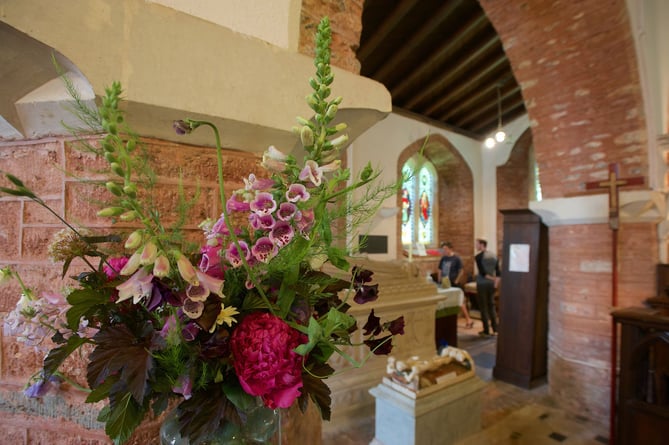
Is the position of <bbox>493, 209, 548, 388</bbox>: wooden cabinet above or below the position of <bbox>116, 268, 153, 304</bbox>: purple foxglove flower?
below

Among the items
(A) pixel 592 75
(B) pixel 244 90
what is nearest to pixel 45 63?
(B) pixel 244 90

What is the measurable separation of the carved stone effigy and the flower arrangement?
85.1 inches

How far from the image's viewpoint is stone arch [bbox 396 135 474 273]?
358 inches

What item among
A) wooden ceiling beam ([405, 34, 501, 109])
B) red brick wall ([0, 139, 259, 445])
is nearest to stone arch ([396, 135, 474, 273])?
wooden ceiling beam ([405, 34, 501, 109])

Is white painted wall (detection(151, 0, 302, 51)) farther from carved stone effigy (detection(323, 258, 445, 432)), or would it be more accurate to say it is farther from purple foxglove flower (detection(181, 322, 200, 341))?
carved stone effigy (detection(323, 258, 445, 432))

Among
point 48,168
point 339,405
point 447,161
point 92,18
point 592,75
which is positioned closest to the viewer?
point 92,18

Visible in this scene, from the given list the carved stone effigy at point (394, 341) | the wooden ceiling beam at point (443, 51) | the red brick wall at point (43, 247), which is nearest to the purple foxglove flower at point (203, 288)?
the red brick wall at point (43, 247)

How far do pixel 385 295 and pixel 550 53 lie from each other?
113 inches

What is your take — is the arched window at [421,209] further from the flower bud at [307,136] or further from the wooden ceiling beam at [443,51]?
the flower bud at [307,136]

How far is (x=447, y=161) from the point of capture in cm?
937

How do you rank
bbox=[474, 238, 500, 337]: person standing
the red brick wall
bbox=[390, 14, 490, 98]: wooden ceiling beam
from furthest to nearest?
bbox=[474, 238, 500, 337]: person standing, bbox=[390, 14, 490, 98]: wooden ceiling beam, the red brick wall

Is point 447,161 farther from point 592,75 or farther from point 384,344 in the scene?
point 384,344

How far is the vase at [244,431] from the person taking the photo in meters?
0.46

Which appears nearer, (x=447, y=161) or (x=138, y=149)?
(x=138, y=149)
